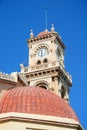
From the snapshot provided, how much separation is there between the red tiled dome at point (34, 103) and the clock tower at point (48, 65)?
2645 centimetres

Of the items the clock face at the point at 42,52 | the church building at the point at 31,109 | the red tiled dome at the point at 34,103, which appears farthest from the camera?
the clock face at the point at 42,52

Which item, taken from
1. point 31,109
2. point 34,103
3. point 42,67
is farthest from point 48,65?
point 31,109

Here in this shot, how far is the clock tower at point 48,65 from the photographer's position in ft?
159

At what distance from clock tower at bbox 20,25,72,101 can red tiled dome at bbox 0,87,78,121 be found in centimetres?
2645

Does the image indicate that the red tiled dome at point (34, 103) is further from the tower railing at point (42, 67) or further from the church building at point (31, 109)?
the tower railing at point (42, 67)

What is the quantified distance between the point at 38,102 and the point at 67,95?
31.1 m

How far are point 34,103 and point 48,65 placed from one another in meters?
30.2

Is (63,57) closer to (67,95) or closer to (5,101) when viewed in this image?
(67,95)

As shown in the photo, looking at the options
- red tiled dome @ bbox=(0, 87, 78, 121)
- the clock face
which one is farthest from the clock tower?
red tiled dome @ bbox=(0, 87, 78, 121)

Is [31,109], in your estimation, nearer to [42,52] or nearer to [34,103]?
[34,103]

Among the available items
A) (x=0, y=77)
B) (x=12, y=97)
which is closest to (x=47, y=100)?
(x=12, y=97)

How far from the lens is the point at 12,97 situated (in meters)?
20.0

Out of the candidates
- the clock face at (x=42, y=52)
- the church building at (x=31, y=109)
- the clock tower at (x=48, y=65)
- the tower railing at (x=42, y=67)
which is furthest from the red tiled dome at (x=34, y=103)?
the clock face at (x=42, y=52)

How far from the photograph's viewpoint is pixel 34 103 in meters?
19.4
